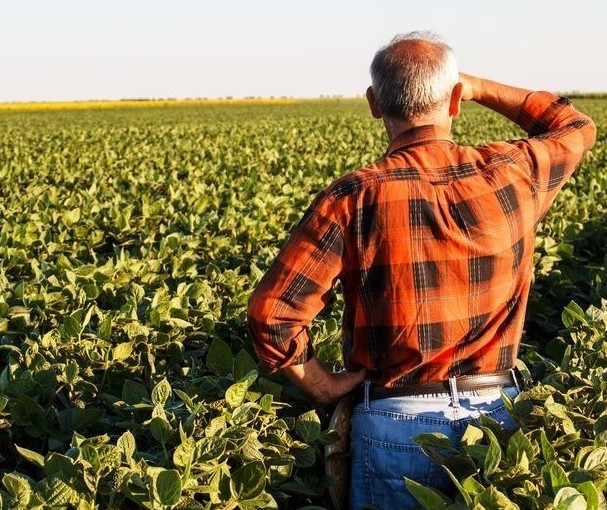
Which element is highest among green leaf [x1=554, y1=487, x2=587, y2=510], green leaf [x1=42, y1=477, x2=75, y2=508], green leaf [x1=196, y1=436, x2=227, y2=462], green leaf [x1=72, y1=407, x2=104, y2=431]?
green leaf [x1=554, y1=487, x2=587, y2=510]

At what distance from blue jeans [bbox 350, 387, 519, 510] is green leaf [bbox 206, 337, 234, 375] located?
62 centimetres

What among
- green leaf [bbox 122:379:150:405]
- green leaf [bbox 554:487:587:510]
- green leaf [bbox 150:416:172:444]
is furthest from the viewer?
green leaf [bbox 122:379:150:405]

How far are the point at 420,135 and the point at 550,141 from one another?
1.81ft

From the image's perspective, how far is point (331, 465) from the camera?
2.54 metres

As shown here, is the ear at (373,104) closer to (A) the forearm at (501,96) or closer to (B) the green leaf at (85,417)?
(A) the forearm at (501,96)

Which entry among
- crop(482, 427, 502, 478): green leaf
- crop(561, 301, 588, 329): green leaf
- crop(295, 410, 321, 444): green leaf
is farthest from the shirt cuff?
crop(561, 301, 588, 329): green leaf

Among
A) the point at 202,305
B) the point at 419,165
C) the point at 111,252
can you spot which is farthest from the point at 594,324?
the point at 111,252

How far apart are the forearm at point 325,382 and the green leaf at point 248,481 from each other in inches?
16.6

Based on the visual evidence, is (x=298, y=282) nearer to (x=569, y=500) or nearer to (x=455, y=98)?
(x=455, y=98)

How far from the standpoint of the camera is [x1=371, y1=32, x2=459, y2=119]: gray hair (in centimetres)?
224

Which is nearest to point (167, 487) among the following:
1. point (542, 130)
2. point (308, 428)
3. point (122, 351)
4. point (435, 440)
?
point (308, 428)

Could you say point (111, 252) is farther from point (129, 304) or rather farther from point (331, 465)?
point (331, 465)

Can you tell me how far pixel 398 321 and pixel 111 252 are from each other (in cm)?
540

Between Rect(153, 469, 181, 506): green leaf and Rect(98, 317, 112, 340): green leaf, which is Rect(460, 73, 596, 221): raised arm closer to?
Rect(153, 469, 181, 506): green leaf
